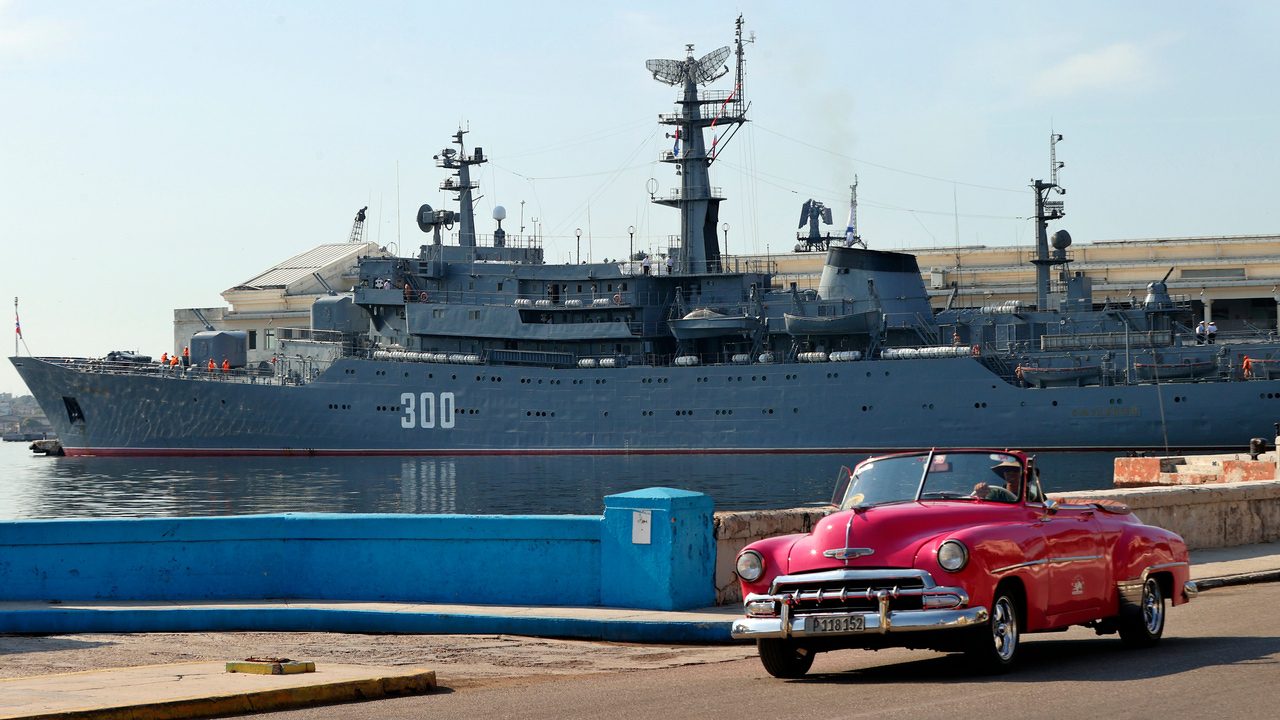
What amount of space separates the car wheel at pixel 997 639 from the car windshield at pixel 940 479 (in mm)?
742

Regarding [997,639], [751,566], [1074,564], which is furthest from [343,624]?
[1074,564]

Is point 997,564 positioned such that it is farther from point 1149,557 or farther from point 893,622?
point 1149,557

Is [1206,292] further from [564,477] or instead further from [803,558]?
[803,558]

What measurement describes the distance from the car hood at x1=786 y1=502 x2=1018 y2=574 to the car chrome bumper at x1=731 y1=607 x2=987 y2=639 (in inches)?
13.2

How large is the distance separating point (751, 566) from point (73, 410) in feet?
166

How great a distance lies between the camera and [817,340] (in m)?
51.0

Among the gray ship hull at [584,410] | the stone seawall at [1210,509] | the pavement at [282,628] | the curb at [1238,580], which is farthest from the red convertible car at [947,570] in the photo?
the gray ship hull at [584,410]

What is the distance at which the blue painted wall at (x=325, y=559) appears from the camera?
11.0 meters

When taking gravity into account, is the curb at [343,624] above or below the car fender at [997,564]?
below

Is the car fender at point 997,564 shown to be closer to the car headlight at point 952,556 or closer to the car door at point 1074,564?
the car headlight at point 952,556

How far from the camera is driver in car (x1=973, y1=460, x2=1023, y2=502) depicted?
874 cm

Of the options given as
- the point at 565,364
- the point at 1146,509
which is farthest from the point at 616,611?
the point at 565,364

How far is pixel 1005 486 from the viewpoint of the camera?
8.80 meters

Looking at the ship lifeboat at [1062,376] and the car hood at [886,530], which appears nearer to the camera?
the car hood at [886,530]
